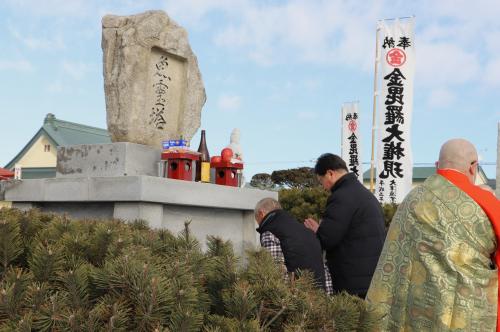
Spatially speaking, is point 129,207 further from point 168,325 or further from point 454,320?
point 168,325

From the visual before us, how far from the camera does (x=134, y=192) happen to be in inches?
196

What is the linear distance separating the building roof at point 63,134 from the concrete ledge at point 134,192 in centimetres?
1660

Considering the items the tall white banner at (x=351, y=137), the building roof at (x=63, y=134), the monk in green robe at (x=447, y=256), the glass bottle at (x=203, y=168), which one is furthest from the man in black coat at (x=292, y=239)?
the building roof at (x=63, y=134)

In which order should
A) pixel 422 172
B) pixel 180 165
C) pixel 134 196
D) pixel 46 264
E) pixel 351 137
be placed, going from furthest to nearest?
pixel 422 172
pixel 351 137
pixel 180 165
pixel 134 196
pixel 46 264

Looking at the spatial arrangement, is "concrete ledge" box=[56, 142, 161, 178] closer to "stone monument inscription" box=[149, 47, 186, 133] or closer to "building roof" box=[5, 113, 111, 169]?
"stone monument inscription" box=[149, 47, 186, 133]

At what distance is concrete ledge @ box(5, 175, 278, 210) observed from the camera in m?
5.04

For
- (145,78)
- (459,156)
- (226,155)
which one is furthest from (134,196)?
(459,156)

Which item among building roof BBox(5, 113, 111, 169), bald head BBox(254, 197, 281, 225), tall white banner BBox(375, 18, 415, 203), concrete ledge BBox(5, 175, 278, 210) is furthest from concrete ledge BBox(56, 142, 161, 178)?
building roof BBox(5, 113, 111, 169)

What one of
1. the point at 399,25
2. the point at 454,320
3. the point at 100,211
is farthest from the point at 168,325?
the point at 399,25

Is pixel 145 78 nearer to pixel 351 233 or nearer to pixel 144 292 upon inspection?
pixel 351 233

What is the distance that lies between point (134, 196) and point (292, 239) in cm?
182

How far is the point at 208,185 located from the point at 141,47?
5.66 ft

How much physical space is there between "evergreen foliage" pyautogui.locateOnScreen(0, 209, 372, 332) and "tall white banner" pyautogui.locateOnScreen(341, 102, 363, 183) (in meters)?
13.9

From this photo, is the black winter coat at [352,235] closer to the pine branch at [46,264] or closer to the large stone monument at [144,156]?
the large stone monument at [144,156]
